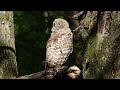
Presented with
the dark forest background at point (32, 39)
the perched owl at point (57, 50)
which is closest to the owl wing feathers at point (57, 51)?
the perched owl at point (57, 50)

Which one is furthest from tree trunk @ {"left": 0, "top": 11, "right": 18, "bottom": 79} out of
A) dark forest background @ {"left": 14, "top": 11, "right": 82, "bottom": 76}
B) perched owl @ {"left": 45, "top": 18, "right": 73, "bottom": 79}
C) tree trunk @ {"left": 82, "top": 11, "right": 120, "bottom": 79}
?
dark forest background @ {"left": 14, "top": 11, "right": 82, "bottom": 76}

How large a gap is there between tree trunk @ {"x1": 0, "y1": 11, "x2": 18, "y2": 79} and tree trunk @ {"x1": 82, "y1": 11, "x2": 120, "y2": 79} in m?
0.64

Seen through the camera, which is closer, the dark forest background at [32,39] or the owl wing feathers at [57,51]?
the owl wing feathers at [57,51]

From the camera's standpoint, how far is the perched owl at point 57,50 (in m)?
3.17

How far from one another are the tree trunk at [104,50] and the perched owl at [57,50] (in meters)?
0.38

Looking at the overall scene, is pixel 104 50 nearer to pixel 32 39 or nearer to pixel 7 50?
pixel 7 50

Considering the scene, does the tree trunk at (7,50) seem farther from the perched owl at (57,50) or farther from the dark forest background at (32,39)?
the dark forest background at (32,39)

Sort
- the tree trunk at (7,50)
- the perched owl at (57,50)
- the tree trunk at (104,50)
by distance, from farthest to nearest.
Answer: the perched owl at (57,50) < the tree trunk at (7,50) < the tree trunk at (104,50)

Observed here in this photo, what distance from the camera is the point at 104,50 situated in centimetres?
269

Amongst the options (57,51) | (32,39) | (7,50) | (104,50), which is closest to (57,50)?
(57,51)

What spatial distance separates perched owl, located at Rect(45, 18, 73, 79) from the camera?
3174mm

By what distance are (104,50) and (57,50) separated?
865 millimetres

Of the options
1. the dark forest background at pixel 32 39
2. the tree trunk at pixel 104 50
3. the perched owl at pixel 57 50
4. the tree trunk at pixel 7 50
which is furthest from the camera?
the dark forest background at pixel 32 39

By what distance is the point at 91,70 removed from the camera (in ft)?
9.14
